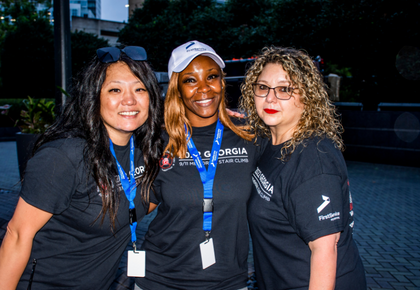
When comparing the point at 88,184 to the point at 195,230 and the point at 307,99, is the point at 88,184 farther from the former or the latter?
the point at 307,99

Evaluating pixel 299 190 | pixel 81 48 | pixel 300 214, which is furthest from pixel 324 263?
pixel 81 48

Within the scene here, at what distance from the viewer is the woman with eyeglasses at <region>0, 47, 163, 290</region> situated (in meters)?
1.80

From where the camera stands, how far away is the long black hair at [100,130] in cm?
202

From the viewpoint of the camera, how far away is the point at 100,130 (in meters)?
2.18

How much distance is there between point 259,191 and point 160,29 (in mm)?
27123

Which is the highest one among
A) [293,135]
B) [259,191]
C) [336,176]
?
[293,135]

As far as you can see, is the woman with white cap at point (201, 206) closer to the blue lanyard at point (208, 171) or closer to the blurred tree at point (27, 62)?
the blue lanyard at point (208, 171)

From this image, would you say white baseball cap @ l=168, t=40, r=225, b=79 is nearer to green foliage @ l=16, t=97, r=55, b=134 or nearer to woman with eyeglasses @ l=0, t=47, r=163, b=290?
woman with eyeglasses @ l=0, t=47, r=163, b=290

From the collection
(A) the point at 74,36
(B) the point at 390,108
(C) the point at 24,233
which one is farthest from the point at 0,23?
(C) the point at 24,233

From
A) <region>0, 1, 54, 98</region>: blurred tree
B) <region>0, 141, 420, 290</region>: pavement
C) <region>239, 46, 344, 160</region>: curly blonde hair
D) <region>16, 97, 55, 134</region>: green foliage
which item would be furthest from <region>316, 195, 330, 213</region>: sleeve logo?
<region>0, 1, 54, 98</region>: blurred tree

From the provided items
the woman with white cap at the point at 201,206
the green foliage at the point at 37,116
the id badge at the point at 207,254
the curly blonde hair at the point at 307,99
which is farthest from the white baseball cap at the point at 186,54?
the green foliage at the point at 37,116

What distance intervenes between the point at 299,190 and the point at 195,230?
0.81m

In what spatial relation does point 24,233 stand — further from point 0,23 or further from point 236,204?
point 0,23

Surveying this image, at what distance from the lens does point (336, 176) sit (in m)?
1.73
